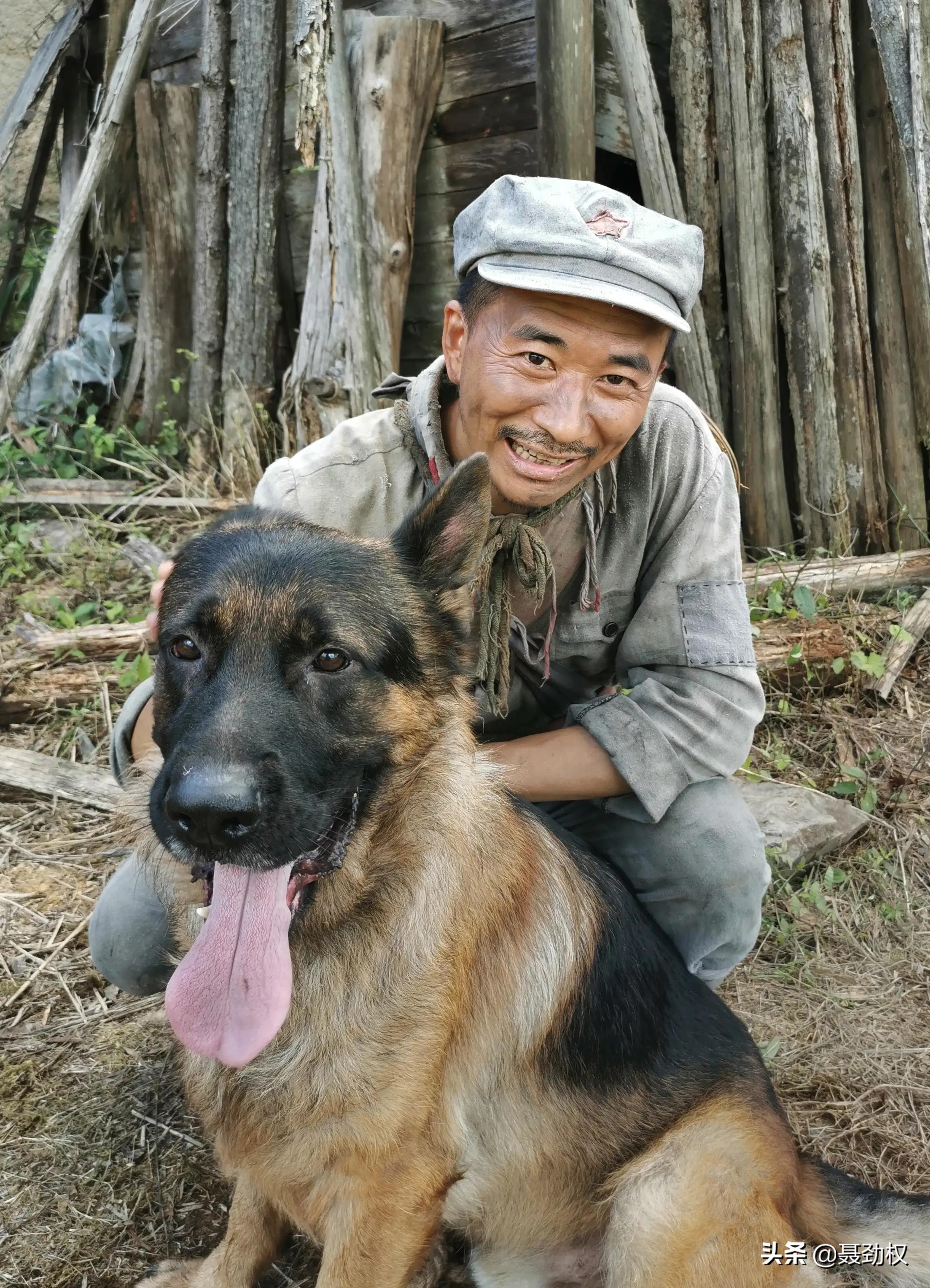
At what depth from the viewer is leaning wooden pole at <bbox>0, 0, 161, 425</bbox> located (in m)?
5.73

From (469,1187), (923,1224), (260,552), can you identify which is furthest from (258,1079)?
(923,1224)

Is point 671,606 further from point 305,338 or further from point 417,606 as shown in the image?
point 305,338

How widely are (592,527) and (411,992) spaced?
137 centimetres

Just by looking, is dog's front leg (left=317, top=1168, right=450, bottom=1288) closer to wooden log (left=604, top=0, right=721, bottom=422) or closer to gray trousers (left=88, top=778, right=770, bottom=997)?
gray trousers (left=88, top=778, right=770, bottom=997)

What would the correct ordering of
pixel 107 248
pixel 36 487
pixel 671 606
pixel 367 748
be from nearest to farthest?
pixel 367 748 → pixel 671 606 → pixel 36 487 → pixel 107 248

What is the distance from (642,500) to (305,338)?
3.13 m

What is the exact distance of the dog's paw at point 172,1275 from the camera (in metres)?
2.46

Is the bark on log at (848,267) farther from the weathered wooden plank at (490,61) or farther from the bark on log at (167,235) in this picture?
the bark on log at (167,235)

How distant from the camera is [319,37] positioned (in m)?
4.25

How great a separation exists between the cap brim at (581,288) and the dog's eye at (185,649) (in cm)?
116

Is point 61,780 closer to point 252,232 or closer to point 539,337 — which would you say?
point 539,337

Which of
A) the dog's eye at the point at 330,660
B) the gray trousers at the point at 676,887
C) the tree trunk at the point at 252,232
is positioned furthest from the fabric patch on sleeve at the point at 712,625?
the tree trunk at the point at 252,232

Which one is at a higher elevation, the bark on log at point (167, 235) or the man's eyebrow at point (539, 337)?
the bark on log at point (167, 235)

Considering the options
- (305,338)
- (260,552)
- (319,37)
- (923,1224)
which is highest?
(319,37)
